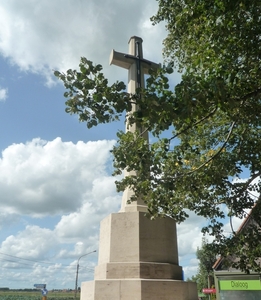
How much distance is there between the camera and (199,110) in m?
4.64

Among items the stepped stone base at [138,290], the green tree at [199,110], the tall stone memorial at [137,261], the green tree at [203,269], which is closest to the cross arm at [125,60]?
the green tree at [199,110]

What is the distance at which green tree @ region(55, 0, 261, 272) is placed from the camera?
4.59 metres

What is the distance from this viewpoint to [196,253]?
43.1 meters

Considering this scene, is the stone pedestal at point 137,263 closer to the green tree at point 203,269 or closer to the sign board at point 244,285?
the sign board at point 244,285

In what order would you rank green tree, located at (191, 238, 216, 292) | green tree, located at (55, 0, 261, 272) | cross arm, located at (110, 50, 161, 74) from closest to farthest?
green tree, located at (55, 0, 261, 272), cross arm, located at (110, 50, 161, 74), green tree, located at (191, 238, 216, 292)

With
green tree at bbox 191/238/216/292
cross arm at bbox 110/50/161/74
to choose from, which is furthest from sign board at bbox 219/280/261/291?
green tree at bbox 191/238/216/292

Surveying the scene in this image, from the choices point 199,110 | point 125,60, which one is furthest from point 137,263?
point 125,60

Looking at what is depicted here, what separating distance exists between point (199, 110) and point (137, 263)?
12.1 feet

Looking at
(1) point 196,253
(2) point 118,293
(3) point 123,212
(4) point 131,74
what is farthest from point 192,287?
(1) point 196,253

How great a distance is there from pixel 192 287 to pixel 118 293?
171 centimetres

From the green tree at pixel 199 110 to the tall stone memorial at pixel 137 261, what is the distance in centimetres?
48

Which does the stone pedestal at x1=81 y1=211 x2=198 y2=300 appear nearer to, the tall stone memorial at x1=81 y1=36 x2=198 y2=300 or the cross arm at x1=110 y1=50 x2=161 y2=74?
the tall stone memorial at x1=81 y1=36 x2=198 y2=300

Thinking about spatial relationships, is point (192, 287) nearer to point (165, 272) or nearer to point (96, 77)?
point (165, 272)

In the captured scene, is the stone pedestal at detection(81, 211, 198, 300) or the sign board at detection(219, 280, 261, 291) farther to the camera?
the sign board at detection(219, 280, 261, 291)
